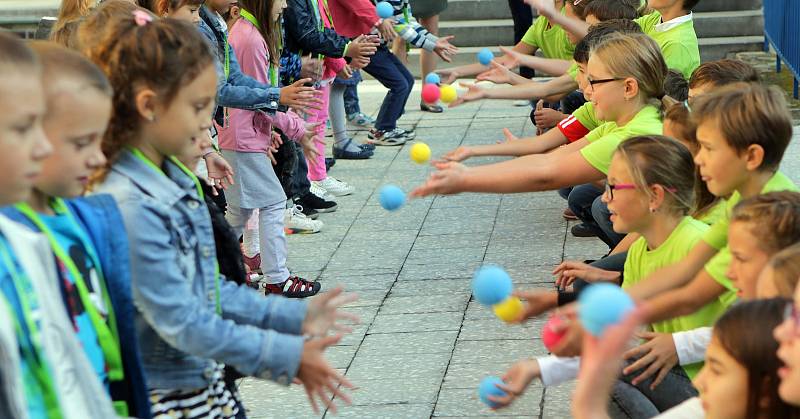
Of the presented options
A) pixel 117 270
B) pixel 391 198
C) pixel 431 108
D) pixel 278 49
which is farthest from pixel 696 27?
pixel 117 270

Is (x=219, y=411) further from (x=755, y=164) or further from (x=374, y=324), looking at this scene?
(x=374, y=324)

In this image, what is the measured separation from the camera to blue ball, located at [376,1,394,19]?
27.6 feet

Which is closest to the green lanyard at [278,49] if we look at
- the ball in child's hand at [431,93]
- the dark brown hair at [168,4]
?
the dark brown hair at [168,4]

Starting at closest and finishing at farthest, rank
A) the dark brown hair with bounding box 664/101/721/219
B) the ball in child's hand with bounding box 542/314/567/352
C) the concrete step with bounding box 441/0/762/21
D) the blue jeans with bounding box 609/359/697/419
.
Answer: the ball in child's hand with bounding box 542/314/567/352 < the blue jeans with bounding box 609/359/697/419 < the dark brown hair with bounding box 664/101/721/219 < the concrete step with bounding box 441/0/762/21

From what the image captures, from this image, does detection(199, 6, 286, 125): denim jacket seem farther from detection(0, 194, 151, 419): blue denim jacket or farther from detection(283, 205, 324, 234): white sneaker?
detection(0, 194, 151, 419): blue denim jacket

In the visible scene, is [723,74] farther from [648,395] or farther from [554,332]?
[554,332]

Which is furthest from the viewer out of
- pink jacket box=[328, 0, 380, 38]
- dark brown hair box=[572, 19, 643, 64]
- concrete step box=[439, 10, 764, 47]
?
concrete step box=[439, 10, 764, 47]

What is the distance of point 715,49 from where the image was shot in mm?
11523

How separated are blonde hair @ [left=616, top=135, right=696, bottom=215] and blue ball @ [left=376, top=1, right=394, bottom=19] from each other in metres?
4.86

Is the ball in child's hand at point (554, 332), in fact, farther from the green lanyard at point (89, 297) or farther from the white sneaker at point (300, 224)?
the white sneaker at point (300, 224)

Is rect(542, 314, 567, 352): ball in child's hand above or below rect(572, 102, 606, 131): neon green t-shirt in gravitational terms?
above

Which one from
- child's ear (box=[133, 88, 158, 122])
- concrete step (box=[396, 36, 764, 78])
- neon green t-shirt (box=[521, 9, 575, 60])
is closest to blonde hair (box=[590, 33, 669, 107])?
child's ear (box=[133, 88, 158, 122])

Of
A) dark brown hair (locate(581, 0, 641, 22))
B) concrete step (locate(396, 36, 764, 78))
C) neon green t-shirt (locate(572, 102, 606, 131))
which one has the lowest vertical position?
concrete step (locate(396, 36, 764, 78))

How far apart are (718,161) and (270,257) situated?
2.83 meters
